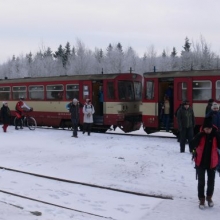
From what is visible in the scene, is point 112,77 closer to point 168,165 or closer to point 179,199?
point 168,165

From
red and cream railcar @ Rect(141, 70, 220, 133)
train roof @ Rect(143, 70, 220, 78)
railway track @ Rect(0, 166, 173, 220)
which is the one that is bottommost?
railway track @ Rect(0, 166, 173, 220)

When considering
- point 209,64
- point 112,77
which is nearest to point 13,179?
point 112,77

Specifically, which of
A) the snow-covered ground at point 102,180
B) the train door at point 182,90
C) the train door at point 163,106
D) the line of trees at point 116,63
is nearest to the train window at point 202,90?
the train door at point 182,90

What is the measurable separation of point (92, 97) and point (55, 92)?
2.45 m

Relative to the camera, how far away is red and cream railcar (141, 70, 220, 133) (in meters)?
14.9

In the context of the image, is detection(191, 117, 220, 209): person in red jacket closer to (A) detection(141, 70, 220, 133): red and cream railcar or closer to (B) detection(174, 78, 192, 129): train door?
(A) detection(141, 70, 220, 133): red and cream railcar

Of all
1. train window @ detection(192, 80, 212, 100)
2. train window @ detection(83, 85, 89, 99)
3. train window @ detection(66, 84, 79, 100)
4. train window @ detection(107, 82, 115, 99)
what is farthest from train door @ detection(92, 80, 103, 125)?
train window @ detection(192, 80, 212, 100)

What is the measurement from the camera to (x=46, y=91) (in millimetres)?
20656

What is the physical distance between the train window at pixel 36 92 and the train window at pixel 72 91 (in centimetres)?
202

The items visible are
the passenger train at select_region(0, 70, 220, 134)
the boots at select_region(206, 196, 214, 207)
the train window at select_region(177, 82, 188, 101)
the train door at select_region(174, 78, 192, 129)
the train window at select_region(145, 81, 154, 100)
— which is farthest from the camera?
the train window at select_region(145, 81, 154, 100)

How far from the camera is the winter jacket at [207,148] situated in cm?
655

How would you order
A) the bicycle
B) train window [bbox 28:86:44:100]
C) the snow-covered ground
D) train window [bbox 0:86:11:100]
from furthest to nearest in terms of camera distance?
train window [bbox 0:86:11:100], train window [bbox 28:86:44:100], the bicycle, the snow-covered ground

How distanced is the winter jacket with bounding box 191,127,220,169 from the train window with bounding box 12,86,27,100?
16.7 m

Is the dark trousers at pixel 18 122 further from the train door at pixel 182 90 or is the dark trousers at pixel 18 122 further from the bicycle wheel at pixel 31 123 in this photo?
the train door at pixel 182 90
